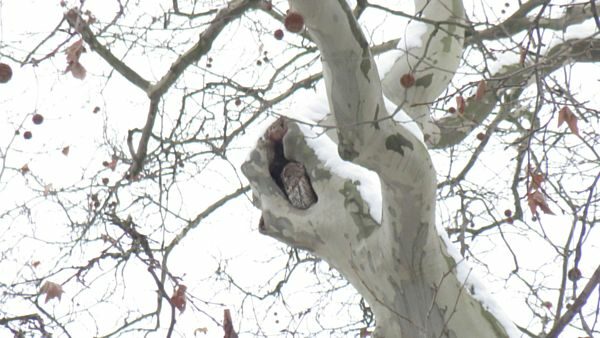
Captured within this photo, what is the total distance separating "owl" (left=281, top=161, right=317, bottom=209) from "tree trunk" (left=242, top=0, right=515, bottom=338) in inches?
1.2

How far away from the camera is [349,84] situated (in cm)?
256

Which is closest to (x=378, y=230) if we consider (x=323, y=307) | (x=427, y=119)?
(x=427, y=119)

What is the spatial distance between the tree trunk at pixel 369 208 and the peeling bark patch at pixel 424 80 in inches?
29.9

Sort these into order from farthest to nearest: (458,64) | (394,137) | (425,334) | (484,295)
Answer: (458,64), (484,295), (425,334), (394,137)

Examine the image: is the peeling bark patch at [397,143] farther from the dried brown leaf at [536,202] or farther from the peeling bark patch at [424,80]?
the peeling bark patch at [424,80]

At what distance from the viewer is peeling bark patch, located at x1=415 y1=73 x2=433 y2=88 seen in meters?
3.97

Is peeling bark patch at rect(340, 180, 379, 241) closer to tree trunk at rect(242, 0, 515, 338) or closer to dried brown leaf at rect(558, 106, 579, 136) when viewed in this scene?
tree trunk at rect(242, 0, 515, 338)

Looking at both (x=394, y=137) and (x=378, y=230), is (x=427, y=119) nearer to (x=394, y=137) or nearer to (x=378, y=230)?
(x=378, y=230)

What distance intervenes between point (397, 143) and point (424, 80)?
133 cm

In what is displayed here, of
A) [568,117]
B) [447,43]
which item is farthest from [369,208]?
[447,43]

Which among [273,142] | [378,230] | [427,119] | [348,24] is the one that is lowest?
[378,230]

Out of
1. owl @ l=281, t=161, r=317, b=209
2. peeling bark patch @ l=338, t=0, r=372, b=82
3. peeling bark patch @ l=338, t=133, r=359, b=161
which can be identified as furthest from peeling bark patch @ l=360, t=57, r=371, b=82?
owl @ l=281, t=161, r=317, b=209

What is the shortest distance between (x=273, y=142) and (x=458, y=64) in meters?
1.28

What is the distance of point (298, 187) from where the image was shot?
3.46 m
